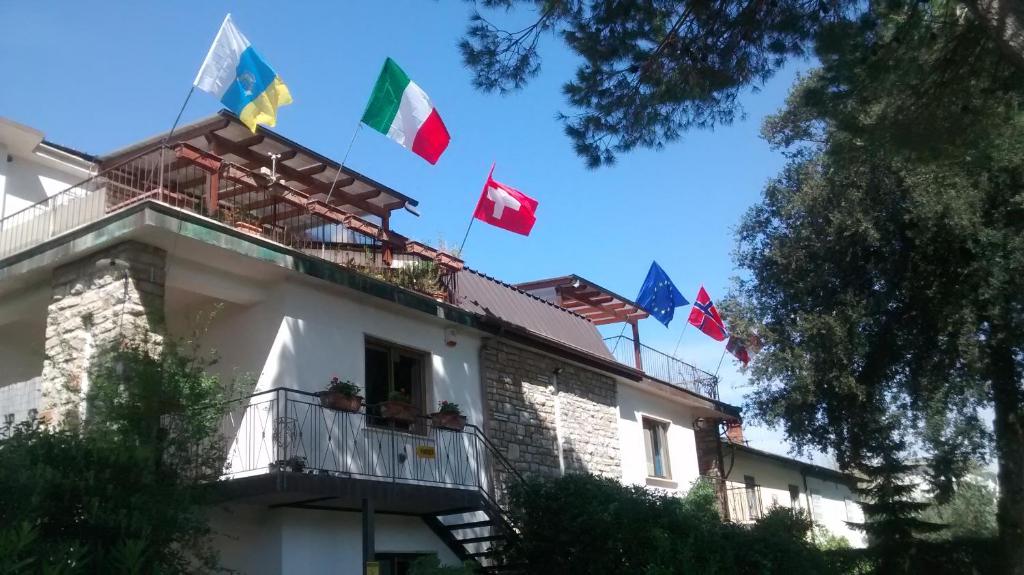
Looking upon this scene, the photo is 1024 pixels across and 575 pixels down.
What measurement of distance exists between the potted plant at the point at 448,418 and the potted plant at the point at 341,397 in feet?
5.42

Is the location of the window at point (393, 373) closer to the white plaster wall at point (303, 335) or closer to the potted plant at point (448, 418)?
the white plaster wall at point (303, 335)

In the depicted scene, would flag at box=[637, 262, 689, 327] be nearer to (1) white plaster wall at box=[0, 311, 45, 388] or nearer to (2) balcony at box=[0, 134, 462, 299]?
(2) balcony at box=[0, 134, 462, 299]

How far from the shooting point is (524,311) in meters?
18.2

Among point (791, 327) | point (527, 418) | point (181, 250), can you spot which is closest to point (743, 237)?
point (791, 327)

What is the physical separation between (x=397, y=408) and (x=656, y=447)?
9424 millimetres

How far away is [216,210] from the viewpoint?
12.0 meters

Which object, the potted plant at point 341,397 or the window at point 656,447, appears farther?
the window at point 656,447

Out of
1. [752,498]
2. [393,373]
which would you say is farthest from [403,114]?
[752,498]

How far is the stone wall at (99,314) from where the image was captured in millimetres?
10562

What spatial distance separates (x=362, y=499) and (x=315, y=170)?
21.2 feet

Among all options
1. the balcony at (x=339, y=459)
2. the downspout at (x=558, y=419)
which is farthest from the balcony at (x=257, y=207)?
the downspout at (x=558, y=419)

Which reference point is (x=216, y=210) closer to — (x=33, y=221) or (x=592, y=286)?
(x=33, y=221)

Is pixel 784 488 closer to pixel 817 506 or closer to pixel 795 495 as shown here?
pixel 795 495

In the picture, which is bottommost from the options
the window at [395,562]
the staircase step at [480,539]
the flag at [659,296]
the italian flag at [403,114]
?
the window at [395,562]
